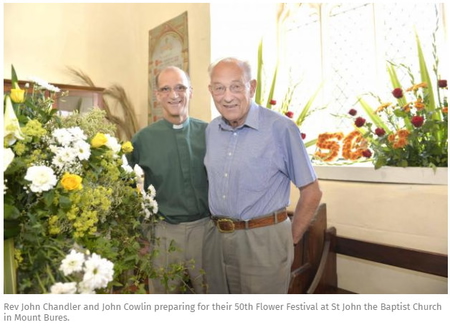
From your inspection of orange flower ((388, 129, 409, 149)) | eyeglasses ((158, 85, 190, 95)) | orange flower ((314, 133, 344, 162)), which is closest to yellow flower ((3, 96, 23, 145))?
eyeglasses ((158, 85, 190, 95))

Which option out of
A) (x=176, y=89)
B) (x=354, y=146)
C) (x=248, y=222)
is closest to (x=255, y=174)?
(x=248, y=222)

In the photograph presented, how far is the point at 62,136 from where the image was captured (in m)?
0.92

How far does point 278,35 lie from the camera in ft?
11.4

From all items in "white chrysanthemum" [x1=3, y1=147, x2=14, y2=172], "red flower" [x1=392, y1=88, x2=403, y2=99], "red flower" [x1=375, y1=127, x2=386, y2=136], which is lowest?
"white chrysanthemum" [x1=3, y1=147, x2=14, y2=172]

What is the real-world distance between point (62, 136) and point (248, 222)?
2.91 feet

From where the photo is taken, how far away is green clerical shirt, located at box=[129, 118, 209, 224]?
179 centimetres

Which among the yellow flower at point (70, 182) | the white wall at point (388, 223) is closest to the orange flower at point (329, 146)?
the white wall at point (388, 223)

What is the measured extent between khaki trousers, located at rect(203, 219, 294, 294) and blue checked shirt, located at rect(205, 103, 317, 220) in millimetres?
89

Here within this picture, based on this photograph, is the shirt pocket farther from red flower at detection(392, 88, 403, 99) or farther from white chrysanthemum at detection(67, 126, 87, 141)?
red flower at detection(392, 88, 403, 99)

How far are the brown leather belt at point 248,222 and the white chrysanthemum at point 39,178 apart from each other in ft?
2.96
